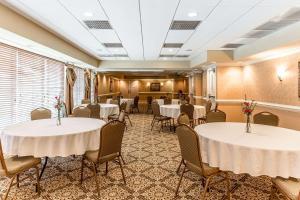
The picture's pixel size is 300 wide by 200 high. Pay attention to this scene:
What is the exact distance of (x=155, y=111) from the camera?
6.99 m

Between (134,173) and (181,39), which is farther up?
(181,39)

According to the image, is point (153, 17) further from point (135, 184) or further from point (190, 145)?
point (135, 184)

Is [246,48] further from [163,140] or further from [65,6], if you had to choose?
[65,6]

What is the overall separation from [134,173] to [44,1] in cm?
323

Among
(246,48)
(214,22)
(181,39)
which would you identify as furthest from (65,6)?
(246,48)

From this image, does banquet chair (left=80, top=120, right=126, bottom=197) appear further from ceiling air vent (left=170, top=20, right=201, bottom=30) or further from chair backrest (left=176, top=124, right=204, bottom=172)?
ceiling air vent (left=170, top=20, right=201, bottom=30)

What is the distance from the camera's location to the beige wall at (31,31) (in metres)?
3.49

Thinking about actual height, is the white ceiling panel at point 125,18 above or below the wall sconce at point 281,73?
above

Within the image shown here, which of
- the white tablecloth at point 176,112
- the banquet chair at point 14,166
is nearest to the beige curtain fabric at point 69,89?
the white tablecloth at point 176,112

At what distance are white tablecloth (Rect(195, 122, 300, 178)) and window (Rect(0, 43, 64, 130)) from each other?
175 inches

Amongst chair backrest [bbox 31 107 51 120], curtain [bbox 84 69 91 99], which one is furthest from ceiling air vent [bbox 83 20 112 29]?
curtain [bbox 84 69 91 99]

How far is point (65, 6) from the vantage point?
3.50m

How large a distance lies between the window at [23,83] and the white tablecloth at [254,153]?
14.5 ft

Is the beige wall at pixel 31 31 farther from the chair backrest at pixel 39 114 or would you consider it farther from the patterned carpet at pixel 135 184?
the patterned carpet at pixel 135 184
